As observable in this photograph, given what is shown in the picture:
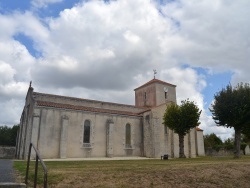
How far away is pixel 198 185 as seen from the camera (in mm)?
11453

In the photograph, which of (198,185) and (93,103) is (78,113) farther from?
(198,185)

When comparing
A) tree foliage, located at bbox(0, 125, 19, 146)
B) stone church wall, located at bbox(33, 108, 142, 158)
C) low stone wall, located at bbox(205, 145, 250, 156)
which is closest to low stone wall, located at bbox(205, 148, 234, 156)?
low stone wall, located at bbox(205, 145, 250, 156)

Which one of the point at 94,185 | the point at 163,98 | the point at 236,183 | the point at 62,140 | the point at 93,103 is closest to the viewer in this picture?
the point at 94,185

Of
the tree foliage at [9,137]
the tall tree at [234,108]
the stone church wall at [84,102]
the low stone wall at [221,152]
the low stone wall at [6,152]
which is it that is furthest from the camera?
the tree foliage at [9,137]

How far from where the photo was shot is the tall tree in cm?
2859

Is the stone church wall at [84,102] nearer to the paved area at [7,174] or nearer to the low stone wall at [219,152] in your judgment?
the paved area at [7,174]

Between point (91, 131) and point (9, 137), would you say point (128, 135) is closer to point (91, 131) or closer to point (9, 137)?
point (91, 131)

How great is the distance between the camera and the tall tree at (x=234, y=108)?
2859cm

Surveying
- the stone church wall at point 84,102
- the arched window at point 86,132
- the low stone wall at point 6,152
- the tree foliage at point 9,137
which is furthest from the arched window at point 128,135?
the tree foliage at point 9,137

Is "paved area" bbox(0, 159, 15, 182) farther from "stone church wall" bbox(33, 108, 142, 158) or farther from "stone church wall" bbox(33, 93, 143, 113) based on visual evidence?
"stone church wall" bbox(33, 93, 143, 113)

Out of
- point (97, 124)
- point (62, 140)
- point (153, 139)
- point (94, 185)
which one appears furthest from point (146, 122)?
point (94, 185)

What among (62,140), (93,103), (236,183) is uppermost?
(93,103)

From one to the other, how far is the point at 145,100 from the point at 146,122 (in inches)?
421

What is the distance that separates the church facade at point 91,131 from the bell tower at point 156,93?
15.3 ft
